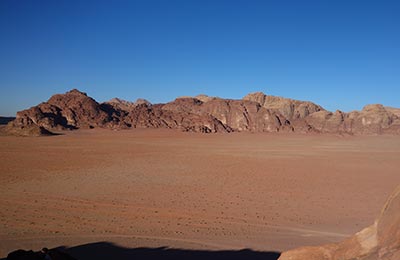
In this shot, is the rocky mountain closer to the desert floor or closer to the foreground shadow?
the desert floor

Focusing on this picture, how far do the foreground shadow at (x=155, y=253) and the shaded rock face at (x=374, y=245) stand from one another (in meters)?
3.16

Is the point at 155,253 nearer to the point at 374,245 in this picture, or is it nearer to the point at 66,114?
the point at 374,245

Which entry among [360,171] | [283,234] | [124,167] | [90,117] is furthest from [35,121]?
[283,234]

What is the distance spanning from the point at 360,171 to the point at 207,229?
49.2ft

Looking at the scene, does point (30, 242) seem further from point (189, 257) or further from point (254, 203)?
point (254, 203)

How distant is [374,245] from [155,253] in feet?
15.9

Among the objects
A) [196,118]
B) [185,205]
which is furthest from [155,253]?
[196,118]

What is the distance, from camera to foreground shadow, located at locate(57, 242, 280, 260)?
22.6ft

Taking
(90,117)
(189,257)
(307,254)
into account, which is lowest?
(189,257)

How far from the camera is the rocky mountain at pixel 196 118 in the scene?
61719 mm

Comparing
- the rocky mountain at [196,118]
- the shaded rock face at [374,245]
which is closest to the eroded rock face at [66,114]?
the rocky mountain at [196,118]

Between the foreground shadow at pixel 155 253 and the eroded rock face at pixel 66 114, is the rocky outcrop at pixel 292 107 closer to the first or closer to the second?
the eroded rock face at pixel 66 114

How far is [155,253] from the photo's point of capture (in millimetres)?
7098

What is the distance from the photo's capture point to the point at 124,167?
20125mm
